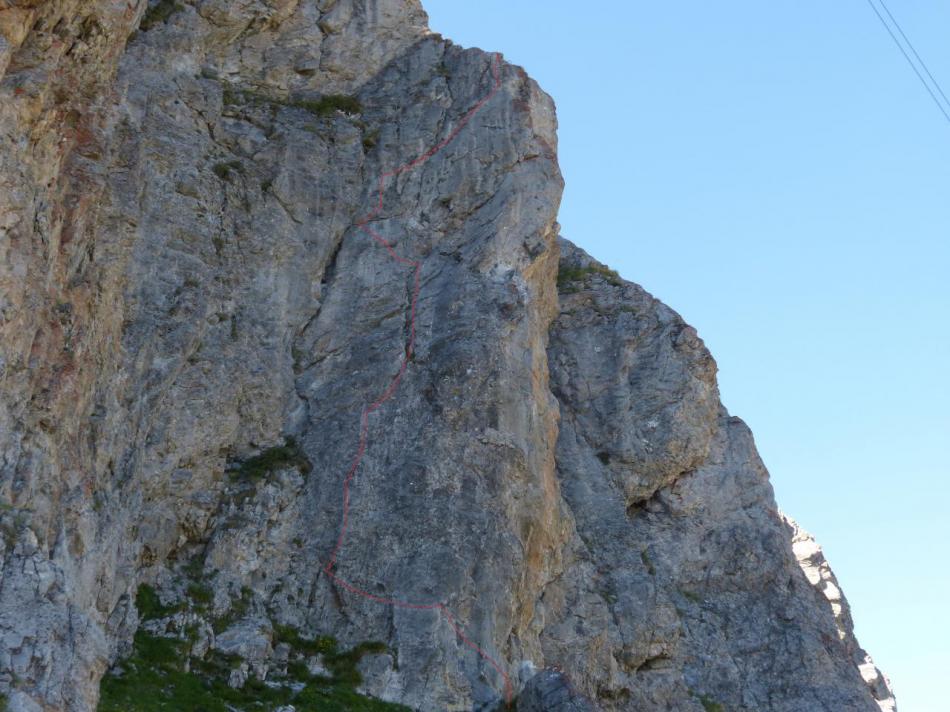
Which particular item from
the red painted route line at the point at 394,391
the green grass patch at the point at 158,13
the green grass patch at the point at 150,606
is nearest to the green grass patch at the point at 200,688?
the green grass patch at the point at 150,606

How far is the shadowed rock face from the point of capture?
25297 millimetres

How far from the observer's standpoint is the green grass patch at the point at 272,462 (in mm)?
32125

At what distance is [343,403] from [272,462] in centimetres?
293

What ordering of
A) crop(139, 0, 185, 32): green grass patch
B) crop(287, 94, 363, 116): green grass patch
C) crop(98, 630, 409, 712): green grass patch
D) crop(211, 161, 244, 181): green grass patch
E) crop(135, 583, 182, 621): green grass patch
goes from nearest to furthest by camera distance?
1. crop(98, 630, 409, 712): green grass patch
2. crop(135, 583, 182, 621): green grass patch
3. crop(211, 161, 244, 181): green grass patch
4. crop(139, 0, 185, 32): green grass patch
5. crop(287, 94, 363, 116): green grass patch

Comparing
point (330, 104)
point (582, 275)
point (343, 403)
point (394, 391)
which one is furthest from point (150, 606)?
point (582, 275)

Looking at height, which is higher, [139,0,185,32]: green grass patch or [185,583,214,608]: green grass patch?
[139,0,185,32]: green grass patch

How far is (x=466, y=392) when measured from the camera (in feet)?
112

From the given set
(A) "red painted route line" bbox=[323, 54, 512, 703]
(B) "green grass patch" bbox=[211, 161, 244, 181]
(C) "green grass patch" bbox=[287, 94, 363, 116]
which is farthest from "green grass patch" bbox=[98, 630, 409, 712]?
(C) "green grass patch" bbox=[287, 94, 363, 116]

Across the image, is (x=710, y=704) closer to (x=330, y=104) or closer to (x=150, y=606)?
(x=150, y=606)

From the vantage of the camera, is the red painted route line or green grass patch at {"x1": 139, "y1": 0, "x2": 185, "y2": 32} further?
green grass patch at {"x1": 139, "y1": 0, "x2": 185, "y2": 32}

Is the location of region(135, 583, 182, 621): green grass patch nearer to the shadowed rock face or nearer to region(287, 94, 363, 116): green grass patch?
the shadowed rock face

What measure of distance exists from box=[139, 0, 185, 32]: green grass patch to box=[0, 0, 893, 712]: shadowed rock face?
0.64 ft

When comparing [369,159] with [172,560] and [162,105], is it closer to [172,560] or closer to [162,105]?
[162,105]

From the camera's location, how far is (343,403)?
34344 millimetres
